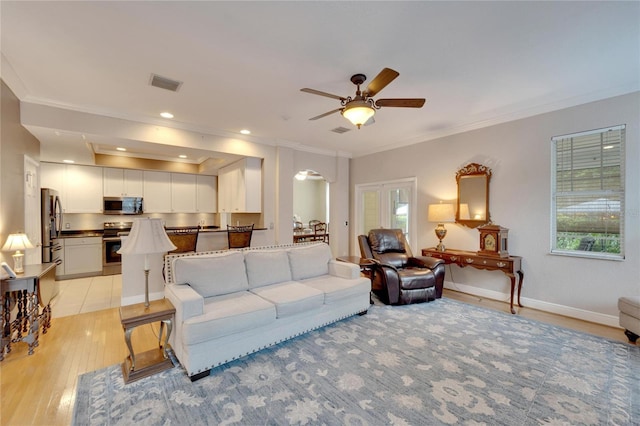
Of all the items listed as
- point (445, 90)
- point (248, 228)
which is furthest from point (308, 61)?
point (248, 228)

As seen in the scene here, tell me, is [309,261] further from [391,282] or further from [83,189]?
[83,189]

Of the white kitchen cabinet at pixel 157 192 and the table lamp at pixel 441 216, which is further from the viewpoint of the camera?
the white kitchen cabinet at pixel 157 192

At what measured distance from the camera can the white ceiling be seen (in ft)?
6.57

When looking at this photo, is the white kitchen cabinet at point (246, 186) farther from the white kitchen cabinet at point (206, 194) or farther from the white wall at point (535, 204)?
the white wall at point (535, 204)

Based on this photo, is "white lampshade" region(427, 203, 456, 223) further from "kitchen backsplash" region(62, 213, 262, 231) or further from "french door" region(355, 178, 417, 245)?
"kitchen backsplash" region(62, 213, 262, 231)

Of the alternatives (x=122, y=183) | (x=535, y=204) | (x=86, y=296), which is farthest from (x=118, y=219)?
(x=535, y=204)

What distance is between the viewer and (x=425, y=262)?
4.22 meters

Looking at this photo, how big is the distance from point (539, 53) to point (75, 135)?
5581 millimetres

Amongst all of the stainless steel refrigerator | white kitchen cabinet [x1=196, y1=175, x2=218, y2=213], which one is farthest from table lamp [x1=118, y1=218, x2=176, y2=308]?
white kitchen cabinet [x1=196, y1=175, x2=218, y2=213]

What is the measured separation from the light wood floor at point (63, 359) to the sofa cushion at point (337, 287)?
72.2 inches

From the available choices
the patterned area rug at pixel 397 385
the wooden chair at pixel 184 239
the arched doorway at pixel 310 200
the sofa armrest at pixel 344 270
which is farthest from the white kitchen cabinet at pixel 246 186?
the arched doorway at pixel 310 200

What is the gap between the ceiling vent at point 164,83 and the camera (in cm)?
295

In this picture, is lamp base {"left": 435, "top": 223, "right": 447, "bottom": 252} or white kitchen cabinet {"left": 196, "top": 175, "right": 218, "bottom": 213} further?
white kitchen cabinet {"left": 196, "top": 175, "right": 218, "bottom": 213}

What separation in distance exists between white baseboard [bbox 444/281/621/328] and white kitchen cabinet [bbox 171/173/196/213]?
6.09m
